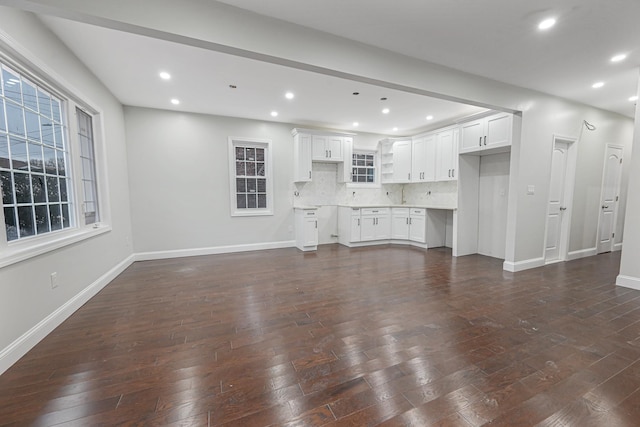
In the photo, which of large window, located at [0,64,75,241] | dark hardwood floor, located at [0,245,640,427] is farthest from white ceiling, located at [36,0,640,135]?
dark hardwood floor, located at [0,245,640,427]

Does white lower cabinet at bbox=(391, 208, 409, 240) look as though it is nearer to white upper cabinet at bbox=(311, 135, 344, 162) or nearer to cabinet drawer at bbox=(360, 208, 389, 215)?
cabinet drawer at bbox=(360, 208, 389, 215)

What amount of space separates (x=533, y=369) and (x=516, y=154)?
324 cm

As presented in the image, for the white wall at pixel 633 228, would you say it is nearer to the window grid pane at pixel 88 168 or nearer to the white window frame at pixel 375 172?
the white window frame at pixel 375 172

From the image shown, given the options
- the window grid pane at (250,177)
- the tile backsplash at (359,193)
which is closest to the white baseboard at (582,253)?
the tile backsplash at (359,193)

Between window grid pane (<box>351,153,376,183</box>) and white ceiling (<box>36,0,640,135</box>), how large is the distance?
1.98m

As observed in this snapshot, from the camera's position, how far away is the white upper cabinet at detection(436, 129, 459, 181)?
5.09 meters

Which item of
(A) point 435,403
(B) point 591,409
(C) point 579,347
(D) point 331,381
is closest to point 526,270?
(C) point 579,347

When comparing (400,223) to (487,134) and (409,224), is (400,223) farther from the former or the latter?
(487,134)

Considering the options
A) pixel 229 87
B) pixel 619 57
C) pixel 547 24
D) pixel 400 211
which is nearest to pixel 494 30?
pixel 547 24

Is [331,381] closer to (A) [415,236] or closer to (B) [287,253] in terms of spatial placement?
(B) [287,253]

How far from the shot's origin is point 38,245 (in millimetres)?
2199

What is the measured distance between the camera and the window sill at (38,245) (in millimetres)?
1897

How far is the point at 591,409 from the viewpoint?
1.46 metres

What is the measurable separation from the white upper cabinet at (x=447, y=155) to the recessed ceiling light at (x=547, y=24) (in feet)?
9.06
